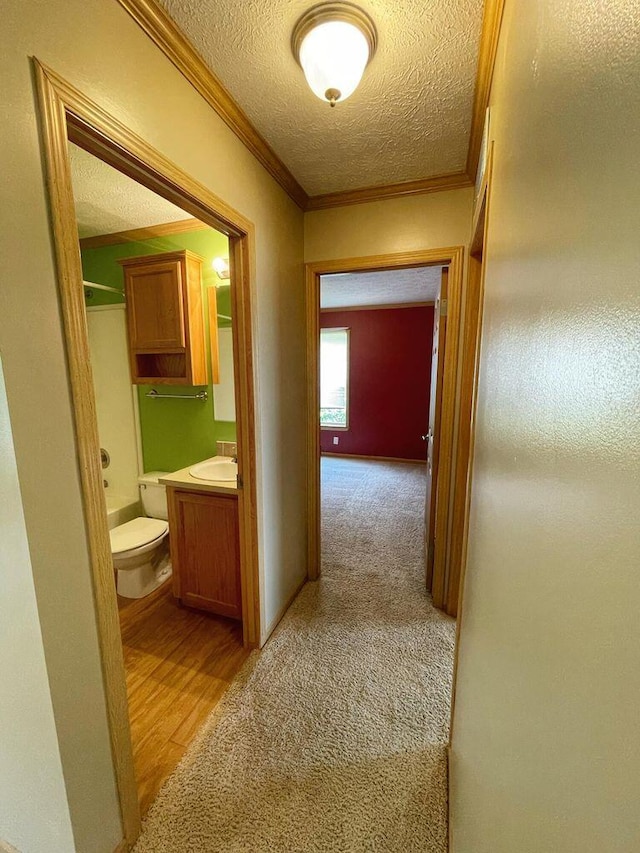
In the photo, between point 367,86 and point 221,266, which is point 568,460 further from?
point 221,266

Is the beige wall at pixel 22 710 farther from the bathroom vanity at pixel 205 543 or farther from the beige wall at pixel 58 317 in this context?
the bathroom vanity at pixel 205 543

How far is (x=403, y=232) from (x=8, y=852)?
2890 mm

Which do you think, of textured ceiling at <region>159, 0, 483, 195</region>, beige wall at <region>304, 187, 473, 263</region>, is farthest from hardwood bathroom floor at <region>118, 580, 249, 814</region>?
textured ceiling at <region>159, 0, 483, 195</region>

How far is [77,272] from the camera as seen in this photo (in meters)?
0.86

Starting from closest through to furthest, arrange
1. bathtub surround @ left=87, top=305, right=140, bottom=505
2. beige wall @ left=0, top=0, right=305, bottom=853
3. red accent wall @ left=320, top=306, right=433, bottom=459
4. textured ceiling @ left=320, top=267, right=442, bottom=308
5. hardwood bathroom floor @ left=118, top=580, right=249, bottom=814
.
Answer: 1. beige wall @ left=0, top=0, right=305, bottom=853
2. hardwood bathroom floor @ left=118, top=580, right=249, bottom=814
3. bathtub surround @ left=87, top=305, right=140, bottom=505
4. textured ceiling @ left=320, top=267, right=442, bottom=308
5. red accent wall @ left=320, top=306, right=433, bottom=459

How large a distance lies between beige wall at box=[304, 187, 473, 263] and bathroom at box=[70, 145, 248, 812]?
64 centimetres

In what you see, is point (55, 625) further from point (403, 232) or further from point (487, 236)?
point (403, 232)

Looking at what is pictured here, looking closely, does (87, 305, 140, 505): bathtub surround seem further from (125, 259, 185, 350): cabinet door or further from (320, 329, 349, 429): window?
(320, 329, 349, 429): window

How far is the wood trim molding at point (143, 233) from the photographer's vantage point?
231 cm

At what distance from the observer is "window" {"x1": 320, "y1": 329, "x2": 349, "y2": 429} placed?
560 cm

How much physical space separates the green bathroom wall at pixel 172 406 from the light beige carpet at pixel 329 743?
130 centimetres

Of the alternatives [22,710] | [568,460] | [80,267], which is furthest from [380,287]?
[22,710]

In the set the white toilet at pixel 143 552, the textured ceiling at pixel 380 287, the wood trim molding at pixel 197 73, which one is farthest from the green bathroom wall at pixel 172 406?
the textured ceiling at pixel 380 287

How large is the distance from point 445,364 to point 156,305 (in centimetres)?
186
